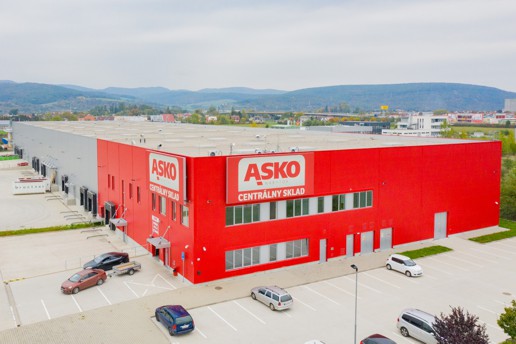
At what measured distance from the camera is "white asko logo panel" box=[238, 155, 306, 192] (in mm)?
30453

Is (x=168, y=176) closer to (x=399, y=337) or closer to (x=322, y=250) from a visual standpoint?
(x=322, y=250)

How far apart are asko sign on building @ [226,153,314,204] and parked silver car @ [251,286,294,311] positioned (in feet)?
20.5

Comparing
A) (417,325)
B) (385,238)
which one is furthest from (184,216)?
(385,238)

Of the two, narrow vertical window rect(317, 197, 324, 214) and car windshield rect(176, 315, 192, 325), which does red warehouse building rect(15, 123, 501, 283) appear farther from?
car windshield rect(176, 315, 192, 325)

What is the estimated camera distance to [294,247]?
3356cm

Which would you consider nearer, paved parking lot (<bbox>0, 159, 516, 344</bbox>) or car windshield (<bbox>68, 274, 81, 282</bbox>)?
paved parking lot (<bbox>0, 159, 516, 344</bbox>)

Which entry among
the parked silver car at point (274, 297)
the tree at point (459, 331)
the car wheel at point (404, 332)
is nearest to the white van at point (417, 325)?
the car wheel at point (404, 332)

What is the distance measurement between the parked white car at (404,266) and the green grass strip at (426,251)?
364cm

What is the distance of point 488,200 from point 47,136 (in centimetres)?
6455

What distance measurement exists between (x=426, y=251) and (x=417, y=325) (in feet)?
50.7

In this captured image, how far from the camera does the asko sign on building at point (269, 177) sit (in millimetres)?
30203

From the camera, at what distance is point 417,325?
23.1m

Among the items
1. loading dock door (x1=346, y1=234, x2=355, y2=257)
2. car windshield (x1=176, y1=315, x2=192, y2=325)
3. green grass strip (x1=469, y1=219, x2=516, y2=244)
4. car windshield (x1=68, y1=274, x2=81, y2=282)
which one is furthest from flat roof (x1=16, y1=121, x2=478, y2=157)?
car windshield (x1=176, y1=315, x2=192, y2=325)

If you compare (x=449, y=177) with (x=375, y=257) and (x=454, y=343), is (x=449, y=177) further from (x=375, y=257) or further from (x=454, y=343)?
(x=454, y=343)
